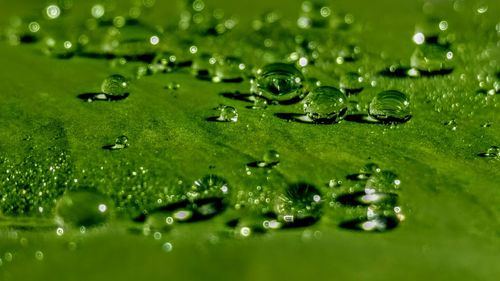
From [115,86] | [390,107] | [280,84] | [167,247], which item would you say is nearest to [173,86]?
[115,86]

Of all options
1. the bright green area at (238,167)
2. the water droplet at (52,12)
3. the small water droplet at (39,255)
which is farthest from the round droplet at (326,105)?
the water droplet at (52,12)

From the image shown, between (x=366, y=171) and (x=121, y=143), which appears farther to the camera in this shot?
(x=121, y=143)

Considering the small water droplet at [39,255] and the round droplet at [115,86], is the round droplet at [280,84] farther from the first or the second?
the small water droplet at [39,255]

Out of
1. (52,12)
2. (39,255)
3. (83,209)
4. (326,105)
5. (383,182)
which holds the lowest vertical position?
(39,255)

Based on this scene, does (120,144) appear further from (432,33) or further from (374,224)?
(432,33)

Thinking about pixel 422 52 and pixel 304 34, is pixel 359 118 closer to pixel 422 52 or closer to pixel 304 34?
pixel 422 52

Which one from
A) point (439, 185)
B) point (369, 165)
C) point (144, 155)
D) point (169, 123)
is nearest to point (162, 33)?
point (169, 123)

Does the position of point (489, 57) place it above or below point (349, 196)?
above
